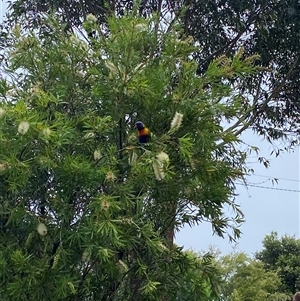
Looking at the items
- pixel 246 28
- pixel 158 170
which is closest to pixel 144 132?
pixel 158 170

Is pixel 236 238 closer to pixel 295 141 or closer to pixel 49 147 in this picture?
pixel 49 147

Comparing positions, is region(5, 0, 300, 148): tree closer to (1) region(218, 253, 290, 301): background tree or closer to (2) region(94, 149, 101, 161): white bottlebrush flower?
(2) region(94, 149, 101, 161): white bottlebrush flower

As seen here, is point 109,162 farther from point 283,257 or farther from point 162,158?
point 283,257

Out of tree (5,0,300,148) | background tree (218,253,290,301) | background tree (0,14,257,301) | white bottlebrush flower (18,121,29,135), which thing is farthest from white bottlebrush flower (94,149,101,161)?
background tree (218,253,290,301)

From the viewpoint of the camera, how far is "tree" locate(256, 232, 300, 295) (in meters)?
15.3

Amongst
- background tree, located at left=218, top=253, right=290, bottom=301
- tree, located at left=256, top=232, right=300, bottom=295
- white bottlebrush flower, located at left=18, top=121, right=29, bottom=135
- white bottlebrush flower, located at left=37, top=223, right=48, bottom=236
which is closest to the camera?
white bottlebrush flower, located at left=18, top=121, right=29, bottom=135

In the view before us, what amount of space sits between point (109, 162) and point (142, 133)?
0.30 m

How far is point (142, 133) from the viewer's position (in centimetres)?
404

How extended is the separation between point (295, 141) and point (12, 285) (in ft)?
19.9

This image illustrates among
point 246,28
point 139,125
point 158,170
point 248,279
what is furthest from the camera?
point 248,279

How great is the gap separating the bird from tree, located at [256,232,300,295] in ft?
38.9

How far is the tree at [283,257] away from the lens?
15258mm

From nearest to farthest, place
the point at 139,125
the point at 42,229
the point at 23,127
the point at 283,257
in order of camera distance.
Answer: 1. the point at 23,127
2. the point at 42,229
3. the point at 139,125
4. the point at 283,257

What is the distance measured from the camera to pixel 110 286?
4227 mm
